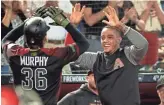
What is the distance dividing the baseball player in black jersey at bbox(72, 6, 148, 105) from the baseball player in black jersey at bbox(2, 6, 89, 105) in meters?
0.26

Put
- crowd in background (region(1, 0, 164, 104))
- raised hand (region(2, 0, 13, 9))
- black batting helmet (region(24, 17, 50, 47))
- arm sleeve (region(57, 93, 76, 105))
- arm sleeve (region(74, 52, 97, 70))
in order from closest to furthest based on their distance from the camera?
1. black batting helmet (region(24, 17, 50, 47))
2. arm sleeve (region(74, 52, 97, 70))
3. arm sleeve (region(57, 93, 76, 105))
4. crowd in background (region(1, 0, 164, 104))
5. raised hand (region(2, 0, 13, 9))

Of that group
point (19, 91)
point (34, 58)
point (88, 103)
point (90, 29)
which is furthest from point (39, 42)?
point (90, 29)

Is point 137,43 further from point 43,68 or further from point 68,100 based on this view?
point 68,100

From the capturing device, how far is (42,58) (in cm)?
378

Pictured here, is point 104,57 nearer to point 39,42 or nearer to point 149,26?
point 39,42

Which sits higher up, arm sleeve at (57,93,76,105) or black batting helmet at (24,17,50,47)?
black batting helmet at (24,17,50,47)

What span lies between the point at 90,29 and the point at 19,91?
254 centimetres

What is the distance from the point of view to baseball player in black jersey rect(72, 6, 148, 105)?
3.86 metres

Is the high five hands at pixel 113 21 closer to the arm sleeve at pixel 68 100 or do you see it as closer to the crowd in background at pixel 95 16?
the arm sleeve at pixel 68 100

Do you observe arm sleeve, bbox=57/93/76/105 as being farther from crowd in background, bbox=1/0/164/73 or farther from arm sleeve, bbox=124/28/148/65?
arm sleeve, bbox=124/28/148/65

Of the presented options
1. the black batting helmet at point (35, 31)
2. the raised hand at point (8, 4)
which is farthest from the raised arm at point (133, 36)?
the raised hand at point (8, 4)

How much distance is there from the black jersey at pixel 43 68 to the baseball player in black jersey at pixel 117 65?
30 cm

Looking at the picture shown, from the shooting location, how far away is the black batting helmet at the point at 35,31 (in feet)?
→ 12.2

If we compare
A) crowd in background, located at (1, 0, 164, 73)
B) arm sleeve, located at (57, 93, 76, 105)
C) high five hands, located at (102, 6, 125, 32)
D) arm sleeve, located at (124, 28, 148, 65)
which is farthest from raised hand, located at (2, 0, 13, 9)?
arm sleeve, located at (124, 28, 148, 65)
